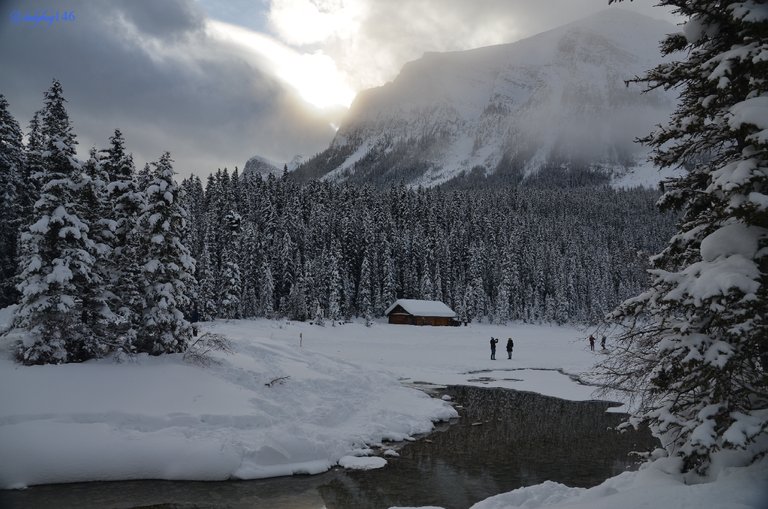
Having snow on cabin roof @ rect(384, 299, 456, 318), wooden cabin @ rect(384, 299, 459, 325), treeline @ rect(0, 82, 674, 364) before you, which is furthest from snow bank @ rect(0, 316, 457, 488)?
wooden cabin @ rect(384, 299, 459, 325)

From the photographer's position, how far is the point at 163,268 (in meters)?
20.5

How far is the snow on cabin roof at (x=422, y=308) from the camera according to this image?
76.7 m

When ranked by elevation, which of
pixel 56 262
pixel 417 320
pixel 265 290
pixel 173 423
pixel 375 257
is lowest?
pixel 173 423

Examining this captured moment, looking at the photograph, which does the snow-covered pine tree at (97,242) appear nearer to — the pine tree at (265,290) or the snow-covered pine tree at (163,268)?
the snow-covered pine tree at (163,268)

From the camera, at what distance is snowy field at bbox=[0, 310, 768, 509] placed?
34.8ft

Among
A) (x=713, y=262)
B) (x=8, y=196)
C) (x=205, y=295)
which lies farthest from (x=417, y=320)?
(x=713, y=262)

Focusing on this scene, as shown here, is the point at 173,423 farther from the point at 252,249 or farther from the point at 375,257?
the point at 375,257

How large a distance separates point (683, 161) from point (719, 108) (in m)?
1.12

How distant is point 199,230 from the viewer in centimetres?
8712

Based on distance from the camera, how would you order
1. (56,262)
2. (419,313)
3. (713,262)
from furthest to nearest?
(419,313) < (56,262) < (713,262)

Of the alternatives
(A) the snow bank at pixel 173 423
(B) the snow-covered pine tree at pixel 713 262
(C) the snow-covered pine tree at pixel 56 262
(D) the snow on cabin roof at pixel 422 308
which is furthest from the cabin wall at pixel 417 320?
(B) the snow-covered pine tree at pixel 713 262

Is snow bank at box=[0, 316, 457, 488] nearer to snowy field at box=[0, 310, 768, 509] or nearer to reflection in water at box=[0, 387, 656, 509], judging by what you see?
snowy field at box=[0, 310, 768, 509]

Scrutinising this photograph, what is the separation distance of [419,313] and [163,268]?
192ft

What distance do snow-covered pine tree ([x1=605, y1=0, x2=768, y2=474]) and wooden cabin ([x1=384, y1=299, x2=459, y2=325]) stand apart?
2654 inches
